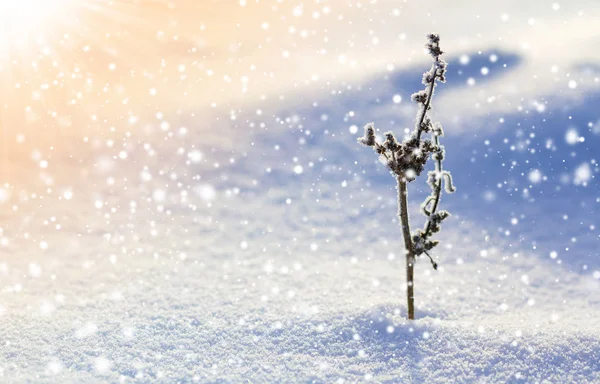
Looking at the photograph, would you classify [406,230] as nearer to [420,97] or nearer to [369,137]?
[369,137]

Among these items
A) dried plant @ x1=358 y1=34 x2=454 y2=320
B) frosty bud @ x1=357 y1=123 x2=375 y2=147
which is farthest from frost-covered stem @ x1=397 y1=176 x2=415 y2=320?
frosty bud @ x1=357 y1=123 x2=375 y2=147

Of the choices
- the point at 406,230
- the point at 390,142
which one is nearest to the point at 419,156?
the point at 390,142

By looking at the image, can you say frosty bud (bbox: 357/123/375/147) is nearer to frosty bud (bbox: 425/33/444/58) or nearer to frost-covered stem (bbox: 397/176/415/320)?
frost-covered stem (bbox: 397/176/415/320)

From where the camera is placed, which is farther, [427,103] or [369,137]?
[427,103]

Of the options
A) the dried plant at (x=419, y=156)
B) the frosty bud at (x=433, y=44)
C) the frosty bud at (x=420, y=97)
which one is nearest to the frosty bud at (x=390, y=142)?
the dried plant at (x=419, y=156)

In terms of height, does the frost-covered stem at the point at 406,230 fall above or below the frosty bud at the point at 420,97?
below

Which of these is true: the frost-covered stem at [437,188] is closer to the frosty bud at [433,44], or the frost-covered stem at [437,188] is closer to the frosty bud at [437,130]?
the frosty bud at [437,130]

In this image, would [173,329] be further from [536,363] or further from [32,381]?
[536,363]
